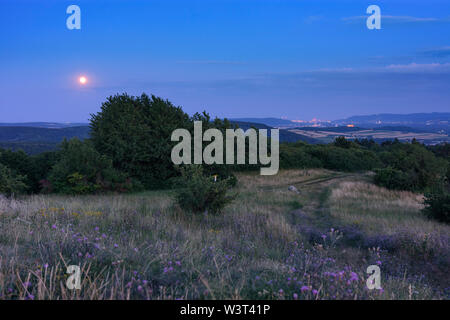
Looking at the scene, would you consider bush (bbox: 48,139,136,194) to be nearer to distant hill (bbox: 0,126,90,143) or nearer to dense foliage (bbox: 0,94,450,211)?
dense foliage (bbox: 0,94,450,211)

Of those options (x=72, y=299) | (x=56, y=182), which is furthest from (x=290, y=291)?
(x=56, y=182)

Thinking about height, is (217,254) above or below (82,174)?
above

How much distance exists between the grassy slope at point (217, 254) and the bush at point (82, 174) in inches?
348

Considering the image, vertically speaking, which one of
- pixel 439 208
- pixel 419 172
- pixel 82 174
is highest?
pixel 82 174

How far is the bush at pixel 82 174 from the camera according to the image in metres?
17.6

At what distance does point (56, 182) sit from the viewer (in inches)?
701

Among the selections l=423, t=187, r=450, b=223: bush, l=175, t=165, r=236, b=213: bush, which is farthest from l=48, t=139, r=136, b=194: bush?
l=423, t=187, r=450, b=223: bush

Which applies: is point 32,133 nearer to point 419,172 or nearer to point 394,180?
point 394,180

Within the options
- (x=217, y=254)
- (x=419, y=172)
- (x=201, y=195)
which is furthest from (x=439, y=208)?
(x=419, y=172)

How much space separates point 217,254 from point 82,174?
15634 mm

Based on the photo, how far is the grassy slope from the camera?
11.0 feet

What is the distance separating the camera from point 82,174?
1798 centimetres

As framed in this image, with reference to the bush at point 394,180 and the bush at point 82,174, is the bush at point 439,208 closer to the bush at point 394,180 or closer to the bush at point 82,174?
the bush at point 394,180
